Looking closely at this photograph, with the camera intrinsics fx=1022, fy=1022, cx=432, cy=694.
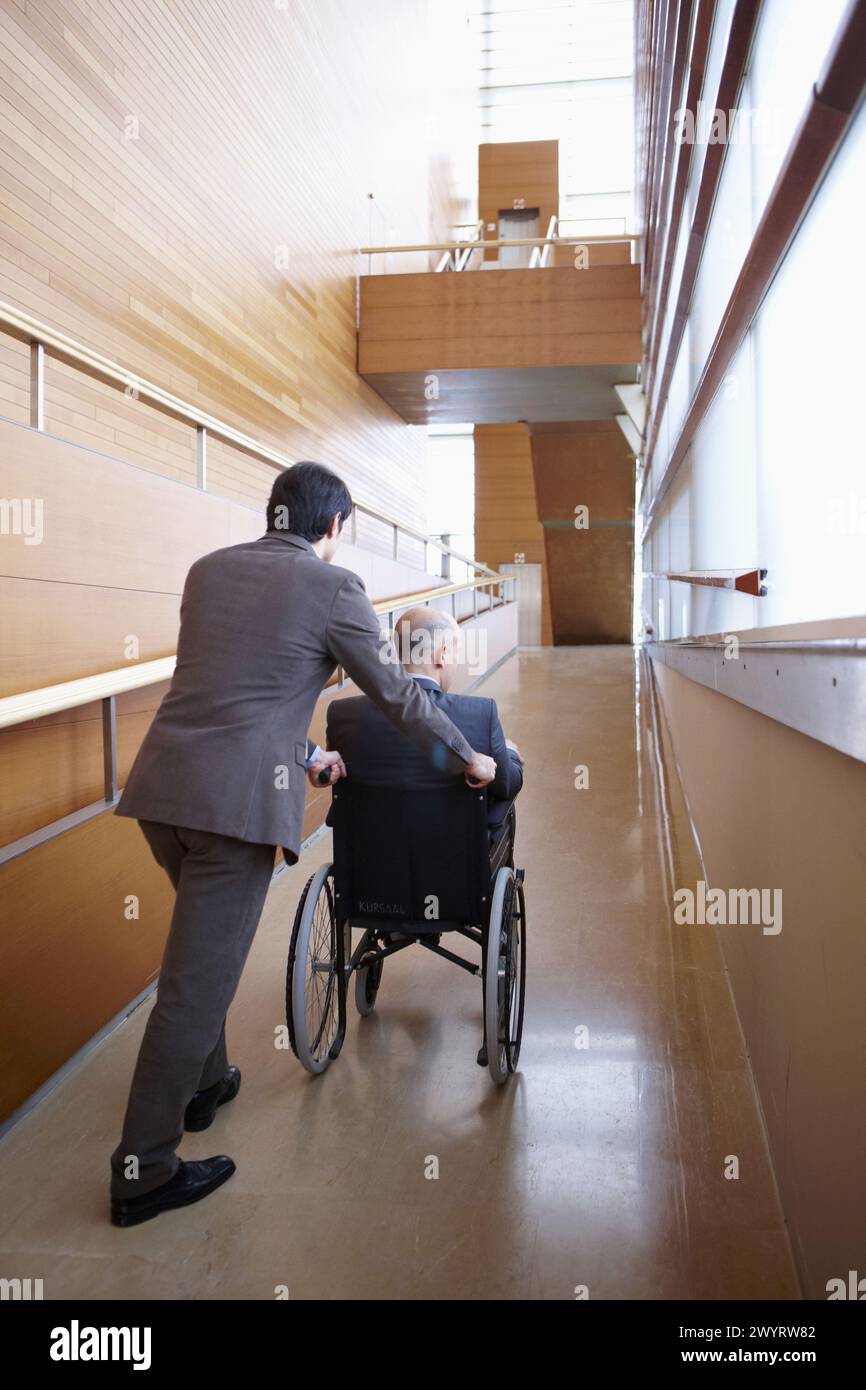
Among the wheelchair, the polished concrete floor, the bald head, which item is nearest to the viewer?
the polished concrete floor

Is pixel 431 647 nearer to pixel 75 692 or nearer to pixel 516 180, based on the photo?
pixel 75 692

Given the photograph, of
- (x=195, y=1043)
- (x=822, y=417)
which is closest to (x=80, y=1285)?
(x=195, y=1043)

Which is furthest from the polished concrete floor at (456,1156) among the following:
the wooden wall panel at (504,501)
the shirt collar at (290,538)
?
the wooden wall panel at (504,501)

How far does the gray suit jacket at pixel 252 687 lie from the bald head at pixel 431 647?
44 cm

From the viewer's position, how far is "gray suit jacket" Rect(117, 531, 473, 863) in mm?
1731

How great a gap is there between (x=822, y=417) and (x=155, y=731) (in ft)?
4.02

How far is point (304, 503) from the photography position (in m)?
1.93

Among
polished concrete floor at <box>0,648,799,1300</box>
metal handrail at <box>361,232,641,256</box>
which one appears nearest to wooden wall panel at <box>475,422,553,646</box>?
metal handrail at <box>361,232,641,256</box>

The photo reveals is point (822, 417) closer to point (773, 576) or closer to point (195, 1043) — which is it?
point (773, 576)

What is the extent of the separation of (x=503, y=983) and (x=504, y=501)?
15624 millimetres

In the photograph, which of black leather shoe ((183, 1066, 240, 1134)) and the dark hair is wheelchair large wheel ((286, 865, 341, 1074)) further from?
→ the dark hair

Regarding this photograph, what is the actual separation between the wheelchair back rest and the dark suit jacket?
28mm

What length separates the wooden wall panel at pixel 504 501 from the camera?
17266 millimetres

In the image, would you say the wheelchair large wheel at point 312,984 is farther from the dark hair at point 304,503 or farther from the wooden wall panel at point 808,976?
the wooden wall panel at point 808,976
